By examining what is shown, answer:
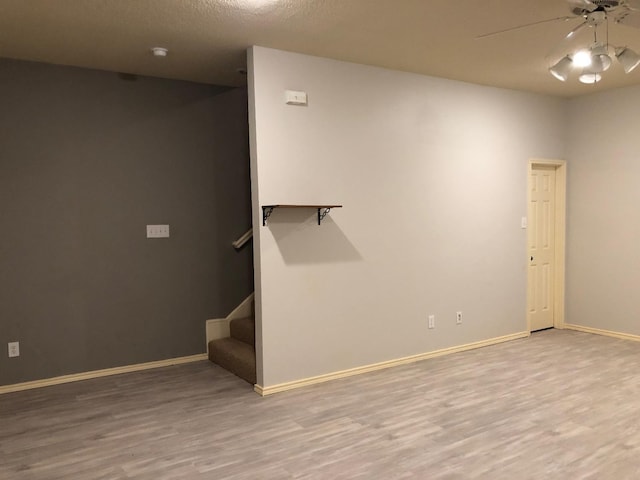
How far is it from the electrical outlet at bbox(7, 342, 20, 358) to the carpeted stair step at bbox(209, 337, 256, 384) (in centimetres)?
157

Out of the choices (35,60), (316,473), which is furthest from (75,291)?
(316,473)

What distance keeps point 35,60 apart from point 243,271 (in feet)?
8.22

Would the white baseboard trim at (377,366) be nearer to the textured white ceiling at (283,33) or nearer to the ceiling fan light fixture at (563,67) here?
the textured white ceiling at (283,33)

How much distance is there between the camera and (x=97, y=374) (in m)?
4.47

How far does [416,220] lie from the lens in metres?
4.84

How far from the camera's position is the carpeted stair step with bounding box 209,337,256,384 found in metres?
4.27

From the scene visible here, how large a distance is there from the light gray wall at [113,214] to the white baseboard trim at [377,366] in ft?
4.06

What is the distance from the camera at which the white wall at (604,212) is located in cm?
552

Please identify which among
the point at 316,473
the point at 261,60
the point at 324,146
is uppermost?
the point at 261,60

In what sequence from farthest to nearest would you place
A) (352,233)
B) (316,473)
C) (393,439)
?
(352,233), (393,439), (316,473)

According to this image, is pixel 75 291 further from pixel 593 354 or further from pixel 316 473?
pixel 593 354

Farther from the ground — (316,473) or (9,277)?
(9,277)

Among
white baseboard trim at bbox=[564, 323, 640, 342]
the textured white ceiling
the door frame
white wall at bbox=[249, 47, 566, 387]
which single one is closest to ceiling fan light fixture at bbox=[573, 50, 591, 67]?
the textured white ceiling

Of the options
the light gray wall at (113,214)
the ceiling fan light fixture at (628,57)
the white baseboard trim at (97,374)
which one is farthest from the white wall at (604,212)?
the white baseboard trim at (97,374)
